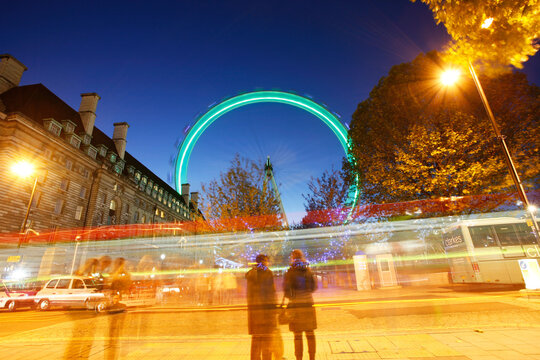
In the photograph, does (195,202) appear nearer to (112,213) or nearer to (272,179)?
(272,179)

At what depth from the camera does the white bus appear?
15.5 metres

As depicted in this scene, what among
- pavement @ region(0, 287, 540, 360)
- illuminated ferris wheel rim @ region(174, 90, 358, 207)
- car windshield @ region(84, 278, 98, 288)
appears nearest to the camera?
pavement @ region(0, 287, 540, 360)

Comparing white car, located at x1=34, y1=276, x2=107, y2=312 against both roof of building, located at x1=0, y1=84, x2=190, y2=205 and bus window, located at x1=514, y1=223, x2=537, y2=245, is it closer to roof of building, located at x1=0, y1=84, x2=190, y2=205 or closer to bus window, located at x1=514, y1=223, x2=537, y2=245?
bus window, located at x1=514, y1=223, x2=537, y2=245

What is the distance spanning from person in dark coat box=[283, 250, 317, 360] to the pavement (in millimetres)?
1086

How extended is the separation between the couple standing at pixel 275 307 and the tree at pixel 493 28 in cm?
587

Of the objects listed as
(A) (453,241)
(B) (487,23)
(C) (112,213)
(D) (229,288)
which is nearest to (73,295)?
(D) (229,288)

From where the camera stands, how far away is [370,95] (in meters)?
20.6

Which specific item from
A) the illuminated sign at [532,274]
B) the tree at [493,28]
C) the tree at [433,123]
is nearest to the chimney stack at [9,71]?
the tree at [433,123]

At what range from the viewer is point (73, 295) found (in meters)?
16.5

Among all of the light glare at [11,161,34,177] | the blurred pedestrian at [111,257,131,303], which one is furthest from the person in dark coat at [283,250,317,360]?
the light glare at [11,161,34,177]

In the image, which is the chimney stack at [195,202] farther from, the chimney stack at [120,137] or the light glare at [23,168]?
the light glare at [23,168]

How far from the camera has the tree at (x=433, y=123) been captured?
1608 centimetres

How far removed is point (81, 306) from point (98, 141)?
4367 centimetres

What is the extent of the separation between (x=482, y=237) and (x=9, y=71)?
60.0 metres
